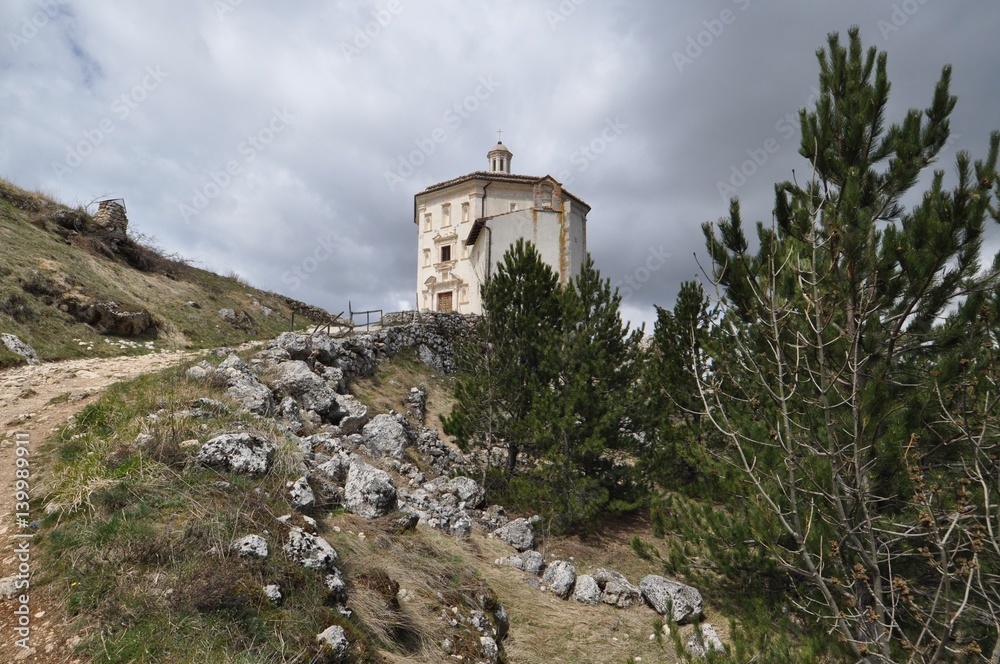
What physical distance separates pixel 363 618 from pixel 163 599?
5.94 feet

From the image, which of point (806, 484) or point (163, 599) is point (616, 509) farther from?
point (163, 599)

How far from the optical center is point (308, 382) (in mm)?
12922

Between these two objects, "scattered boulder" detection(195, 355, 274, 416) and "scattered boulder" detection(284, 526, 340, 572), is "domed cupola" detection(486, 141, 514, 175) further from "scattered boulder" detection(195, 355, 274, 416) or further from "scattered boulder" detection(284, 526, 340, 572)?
"scattered boulder" detection(284, 526, 340, 572)

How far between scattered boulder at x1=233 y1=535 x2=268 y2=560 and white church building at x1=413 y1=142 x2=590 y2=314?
69.5 feet

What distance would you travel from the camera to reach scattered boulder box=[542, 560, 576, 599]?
345 inches

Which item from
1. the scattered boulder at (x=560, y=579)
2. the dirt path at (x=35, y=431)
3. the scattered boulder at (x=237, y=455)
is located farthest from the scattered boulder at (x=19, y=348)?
the scattered boulder at (x=560, y=579)

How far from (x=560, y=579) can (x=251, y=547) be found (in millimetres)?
5576

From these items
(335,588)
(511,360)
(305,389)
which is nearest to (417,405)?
(305,389)

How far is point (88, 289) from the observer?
16.3 meters

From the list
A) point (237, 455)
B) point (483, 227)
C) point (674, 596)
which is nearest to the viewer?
point (237, 455)

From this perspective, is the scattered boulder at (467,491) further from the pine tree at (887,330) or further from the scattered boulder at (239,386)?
the pine tree at (887,330)

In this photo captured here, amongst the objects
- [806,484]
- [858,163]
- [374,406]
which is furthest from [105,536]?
[374,406]

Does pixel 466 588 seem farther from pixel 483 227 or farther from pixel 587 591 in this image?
pixel 483 227

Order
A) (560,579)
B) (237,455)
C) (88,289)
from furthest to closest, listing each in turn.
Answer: (88,289), (560,579), (237,455)
